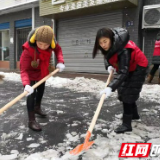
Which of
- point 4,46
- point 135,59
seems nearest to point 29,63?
point 135,59

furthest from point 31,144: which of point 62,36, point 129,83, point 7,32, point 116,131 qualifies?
point 7,32

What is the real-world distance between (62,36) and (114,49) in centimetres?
877

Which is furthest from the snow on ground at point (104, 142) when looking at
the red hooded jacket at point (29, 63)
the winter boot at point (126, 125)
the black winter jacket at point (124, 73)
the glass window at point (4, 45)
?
the glass window at point (4, 45)

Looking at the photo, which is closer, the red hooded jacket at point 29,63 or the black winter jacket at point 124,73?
the black winter jacket at point 124,73

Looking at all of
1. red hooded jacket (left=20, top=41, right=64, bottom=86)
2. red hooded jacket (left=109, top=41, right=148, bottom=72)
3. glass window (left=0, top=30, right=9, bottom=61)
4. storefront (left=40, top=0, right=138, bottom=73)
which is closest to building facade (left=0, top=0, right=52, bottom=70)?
glass window (left=0, top=30, right=9, bottom=61)

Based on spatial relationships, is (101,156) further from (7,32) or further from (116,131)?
(7,32)

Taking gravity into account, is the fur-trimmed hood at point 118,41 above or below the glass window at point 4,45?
below

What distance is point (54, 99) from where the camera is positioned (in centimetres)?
458

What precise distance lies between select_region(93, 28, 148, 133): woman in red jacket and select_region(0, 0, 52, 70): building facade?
9219 millimetres

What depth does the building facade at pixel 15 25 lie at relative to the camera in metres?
11.5

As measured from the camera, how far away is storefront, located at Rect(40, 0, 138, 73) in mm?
8094

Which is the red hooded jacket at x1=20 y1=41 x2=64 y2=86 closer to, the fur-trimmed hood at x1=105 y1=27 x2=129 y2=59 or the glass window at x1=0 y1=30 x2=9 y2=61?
the fur-trimmed hood at x1=105 y1=27 x2=129 y2=59

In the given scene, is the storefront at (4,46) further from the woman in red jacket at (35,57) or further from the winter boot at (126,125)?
the winter boot at (126,125)

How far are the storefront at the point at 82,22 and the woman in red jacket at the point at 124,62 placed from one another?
5.46m
